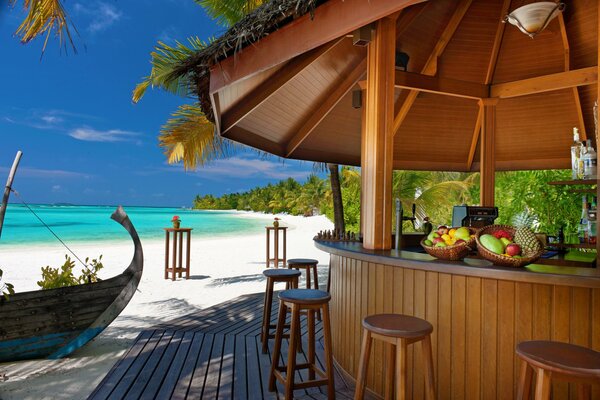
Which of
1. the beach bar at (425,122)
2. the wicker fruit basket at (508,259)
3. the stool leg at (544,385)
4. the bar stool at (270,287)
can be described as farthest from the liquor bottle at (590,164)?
the bar stool at (270,287)

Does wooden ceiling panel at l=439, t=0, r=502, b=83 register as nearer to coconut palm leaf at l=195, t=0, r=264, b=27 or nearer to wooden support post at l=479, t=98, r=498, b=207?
wooden support post at l=479, t=98, r=498, b=207

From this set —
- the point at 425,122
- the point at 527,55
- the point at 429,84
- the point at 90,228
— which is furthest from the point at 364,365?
the point at 90,228

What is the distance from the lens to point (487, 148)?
17.1 feet

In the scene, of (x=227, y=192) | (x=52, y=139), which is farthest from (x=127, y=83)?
(x=227, y=192)

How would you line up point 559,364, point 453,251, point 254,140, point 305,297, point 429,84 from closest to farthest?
point 559,364 → point 453,251 → point 305,297 → point 429,84 → point 254,140

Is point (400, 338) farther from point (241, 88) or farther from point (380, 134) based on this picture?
point (241, 88)

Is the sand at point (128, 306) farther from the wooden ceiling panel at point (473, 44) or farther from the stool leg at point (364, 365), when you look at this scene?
the wooden ceiling panel at point (473, 44)

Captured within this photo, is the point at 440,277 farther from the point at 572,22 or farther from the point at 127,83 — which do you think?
the point at 127,83

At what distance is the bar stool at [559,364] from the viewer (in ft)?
5.11

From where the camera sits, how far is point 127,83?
3253 inches

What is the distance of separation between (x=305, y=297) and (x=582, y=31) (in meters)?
4.09

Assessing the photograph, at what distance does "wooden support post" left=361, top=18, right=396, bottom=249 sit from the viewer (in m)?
3.16

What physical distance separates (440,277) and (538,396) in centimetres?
94

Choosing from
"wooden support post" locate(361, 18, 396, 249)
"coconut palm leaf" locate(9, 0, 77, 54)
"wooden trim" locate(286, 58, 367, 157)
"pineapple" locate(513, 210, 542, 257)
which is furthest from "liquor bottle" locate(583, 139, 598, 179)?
"coconut palm leaf" locate(9, 0, 77, 54)
